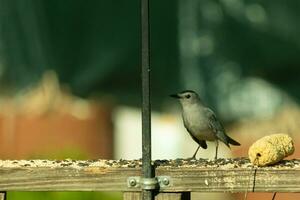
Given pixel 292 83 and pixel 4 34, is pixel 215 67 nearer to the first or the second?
pixel 292 83

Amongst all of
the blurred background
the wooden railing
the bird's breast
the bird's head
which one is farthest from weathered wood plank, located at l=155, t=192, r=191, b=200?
the blurred background

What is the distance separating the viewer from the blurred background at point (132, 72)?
21.3 ft

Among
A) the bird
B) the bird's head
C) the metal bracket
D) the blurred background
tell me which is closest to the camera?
the metal bracket

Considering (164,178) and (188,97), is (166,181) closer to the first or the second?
(164,178)

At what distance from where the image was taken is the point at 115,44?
6.63 meters

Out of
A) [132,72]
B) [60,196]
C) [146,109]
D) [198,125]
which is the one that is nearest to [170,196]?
[146,109]

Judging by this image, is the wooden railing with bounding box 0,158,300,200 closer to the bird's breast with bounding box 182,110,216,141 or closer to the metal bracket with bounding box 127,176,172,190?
the metal bracket with bounding box 127,176,172,190

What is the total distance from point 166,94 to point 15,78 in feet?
3.34

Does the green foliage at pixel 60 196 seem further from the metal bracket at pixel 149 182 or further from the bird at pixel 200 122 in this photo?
the metal bracket at pixel 149 182

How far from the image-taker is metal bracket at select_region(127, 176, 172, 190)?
3.13 m

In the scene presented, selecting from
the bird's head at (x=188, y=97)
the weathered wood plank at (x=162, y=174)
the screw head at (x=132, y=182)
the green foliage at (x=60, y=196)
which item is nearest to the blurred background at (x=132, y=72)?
the bird's head at (x=188, y=97)

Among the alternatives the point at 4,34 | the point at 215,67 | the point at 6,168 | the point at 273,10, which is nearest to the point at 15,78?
the point at 4,34

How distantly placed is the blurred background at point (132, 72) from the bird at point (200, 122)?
719mm

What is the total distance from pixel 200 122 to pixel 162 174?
2.44m
